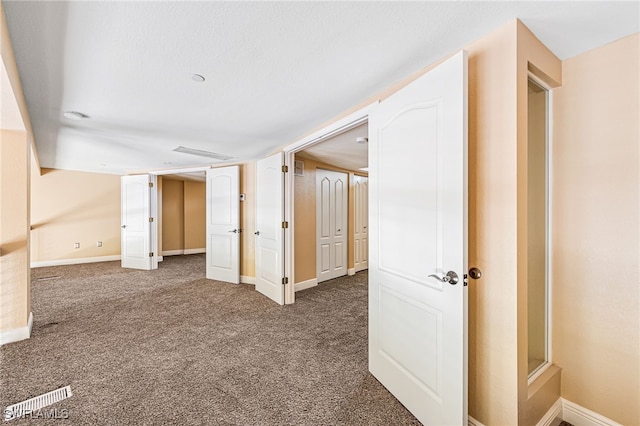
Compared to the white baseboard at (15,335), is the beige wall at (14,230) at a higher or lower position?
→ higher

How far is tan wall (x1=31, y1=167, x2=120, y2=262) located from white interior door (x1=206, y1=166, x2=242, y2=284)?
3409 millimetres

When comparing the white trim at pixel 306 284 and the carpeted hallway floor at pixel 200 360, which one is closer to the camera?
the carpeted hallway floor at pixel 200 360

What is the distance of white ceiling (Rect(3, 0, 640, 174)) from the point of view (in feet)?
3.94

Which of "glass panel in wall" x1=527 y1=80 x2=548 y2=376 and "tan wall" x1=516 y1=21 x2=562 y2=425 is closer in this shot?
"tan wall" x1=516 y1=21 x2=562 y2=425

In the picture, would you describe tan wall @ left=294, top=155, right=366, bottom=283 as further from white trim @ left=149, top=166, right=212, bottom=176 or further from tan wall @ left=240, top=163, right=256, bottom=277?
white trim @ left=149, top=166, right=212, bottom=176

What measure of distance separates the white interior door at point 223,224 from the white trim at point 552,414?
13.4ft

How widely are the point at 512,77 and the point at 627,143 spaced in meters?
0.74

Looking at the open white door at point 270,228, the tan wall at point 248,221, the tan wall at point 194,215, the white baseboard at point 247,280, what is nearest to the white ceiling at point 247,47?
the open white door at point 270,228

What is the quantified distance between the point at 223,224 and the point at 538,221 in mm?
4460

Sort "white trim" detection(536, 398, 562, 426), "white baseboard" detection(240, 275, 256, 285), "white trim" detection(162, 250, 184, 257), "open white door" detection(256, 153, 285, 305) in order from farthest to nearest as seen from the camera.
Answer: "white trim" detection(162, 250, 184, 257) → "white baseboard" detection(240, 275, 256, 285) → "open white door" detection(256, 153, 285, 305) → "white trim" detection(536, 398, 562, 426)

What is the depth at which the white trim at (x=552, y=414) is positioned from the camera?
1.46 meters

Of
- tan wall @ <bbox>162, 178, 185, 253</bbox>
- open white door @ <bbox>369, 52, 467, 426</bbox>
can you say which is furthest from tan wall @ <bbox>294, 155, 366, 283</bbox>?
tan wall @ <bbox>162, 178, 185, 253</bbox>

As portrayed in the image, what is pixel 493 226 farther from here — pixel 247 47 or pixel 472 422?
pixel 247 47

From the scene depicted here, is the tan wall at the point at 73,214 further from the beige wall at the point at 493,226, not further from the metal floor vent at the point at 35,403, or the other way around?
the beige wall at the point at 493,226
